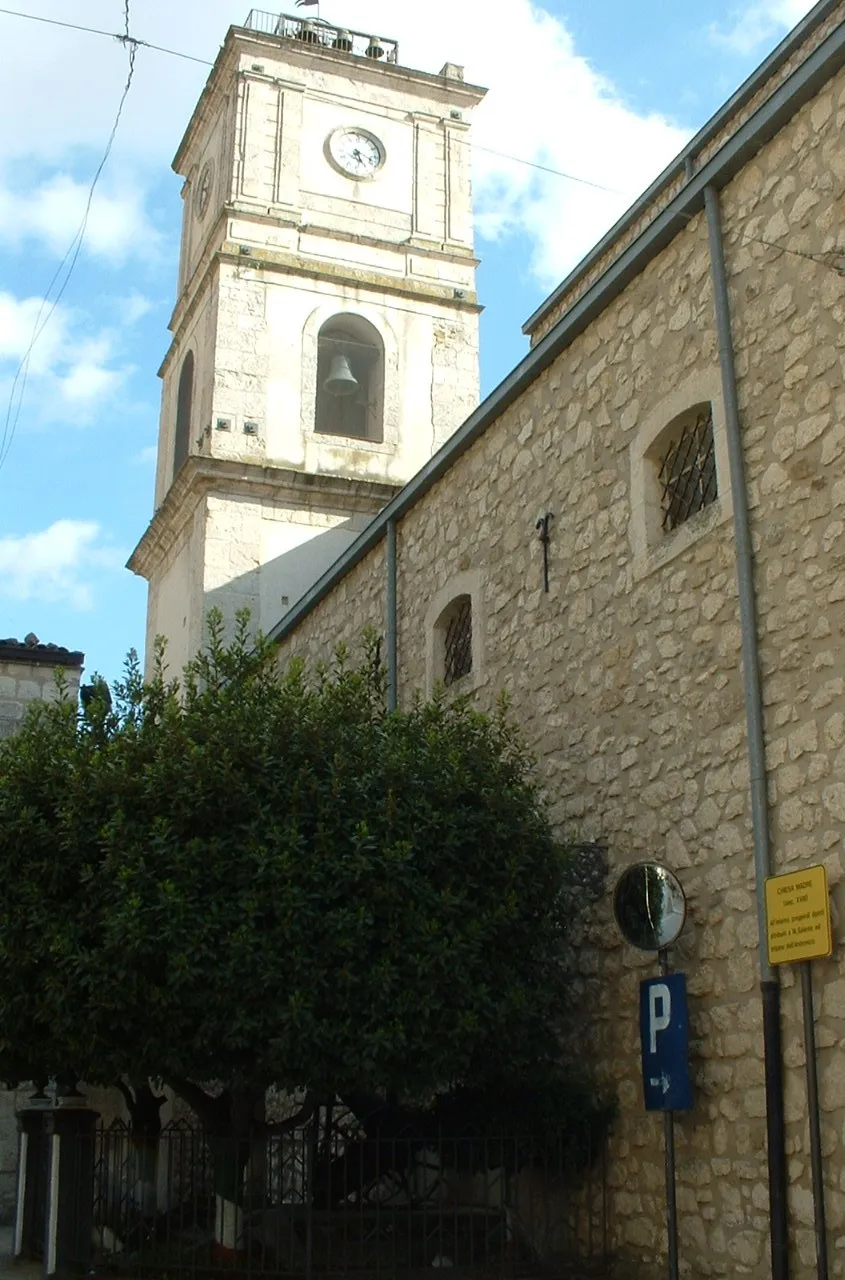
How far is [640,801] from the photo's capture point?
9359 mm

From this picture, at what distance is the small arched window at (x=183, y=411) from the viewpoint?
23047 millimetres

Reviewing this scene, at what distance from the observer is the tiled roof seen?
14.2 m

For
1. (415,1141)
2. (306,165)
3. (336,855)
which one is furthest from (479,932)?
(306,165)

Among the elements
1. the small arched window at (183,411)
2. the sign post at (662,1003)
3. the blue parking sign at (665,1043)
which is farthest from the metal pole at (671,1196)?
the small arched window at (183,411)

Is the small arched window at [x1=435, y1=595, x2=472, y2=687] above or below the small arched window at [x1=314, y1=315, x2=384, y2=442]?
below

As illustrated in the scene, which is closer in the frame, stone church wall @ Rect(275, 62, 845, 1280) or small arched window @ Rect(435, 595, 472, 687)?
stone church wall @ Rect(275, 62, 845, 1280)

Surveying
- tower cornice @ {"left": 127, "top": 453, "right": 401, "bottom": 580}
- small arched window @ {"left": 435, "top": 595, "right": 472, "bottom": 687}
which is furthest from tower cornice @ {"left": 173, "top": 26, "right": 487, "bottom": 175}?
small arched window @ {"left": 435, "top": 595, "right": 472, "bottom": 687}

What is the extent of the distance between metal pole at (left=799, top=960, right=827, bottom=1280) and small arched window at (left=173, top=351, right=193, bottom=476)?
17.1 m

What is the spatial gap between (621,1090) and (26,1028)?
3620mm

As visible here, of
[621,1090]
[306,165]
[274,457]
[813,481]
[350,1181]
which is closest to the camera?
[813,481]

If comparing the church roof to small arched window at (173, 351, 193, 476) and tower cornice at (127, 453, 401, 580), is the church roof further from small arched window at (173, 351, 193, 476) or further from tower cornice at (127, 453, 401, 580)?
small arched window at (173, 351, 193, 476)

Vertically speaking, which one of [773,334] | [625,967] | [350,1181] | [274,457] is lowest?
[350,1181]

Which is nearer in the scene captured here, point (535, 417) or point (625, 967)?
point (625, 967)

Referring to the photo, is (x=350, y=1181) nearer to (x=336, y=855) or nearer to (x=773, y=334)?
(x=336, y=855)
